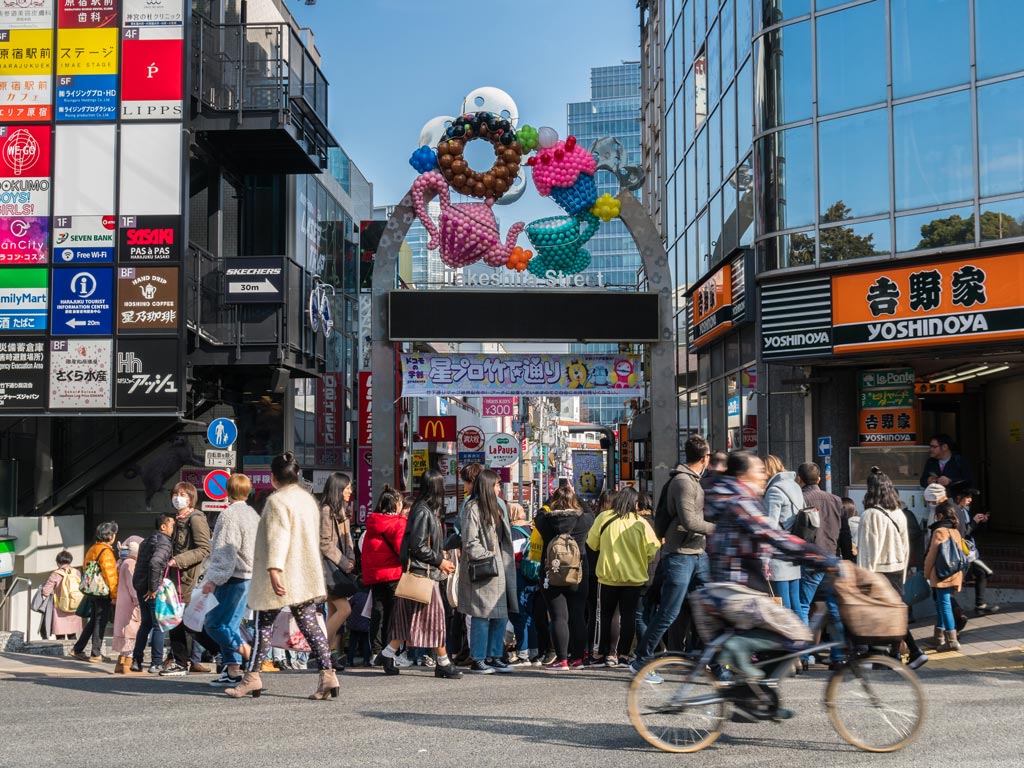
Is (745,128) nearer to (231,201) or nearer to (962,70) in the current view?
(962,70)

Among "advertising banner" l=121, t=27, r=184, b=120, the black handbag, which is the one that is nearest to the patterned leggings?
the black handbag

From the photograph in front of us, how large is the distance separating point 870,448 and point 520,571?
7511 millimetres

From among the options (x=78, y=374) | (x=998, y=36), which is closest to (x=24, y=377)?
(x=78, y=374)

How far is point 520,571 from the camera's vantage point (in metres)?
11.5

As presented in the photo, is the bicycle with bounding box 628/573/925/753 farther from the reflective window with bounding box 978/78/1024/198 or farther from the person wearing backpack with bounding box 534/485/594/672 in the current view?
the reflective window with bounding box 978/78/1024/198

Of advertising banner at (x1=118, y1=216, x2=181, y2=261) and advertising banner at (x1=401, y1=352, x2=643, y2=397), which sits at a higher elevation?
advertising banner at (x1=118, y1=216, x2=181, y2=261)

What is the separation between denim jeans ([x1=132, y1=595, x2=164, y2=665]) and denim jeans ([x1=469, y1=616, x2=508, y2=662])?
295cm

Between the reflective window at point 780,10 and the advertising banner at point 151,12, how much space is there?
9.84 metres

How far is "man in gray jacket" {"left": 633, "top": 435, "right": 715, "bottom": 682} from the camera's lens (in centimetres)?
881

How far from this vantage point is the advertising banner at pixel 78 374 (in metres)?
18.2

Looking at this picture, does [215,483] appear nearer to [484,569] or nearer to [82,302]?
[82,302]

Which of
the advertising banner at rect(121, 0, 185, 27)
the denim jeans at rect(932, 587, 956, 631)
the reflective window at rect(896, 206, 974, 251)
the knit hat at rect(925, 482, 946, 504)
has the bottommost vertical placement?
the denim jeans at rect(932, 587, 956, 631)

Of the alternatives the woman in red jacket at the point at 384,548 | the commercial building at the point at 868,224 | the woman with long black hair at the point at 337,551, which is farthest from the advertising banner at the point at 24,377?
the commercial building at the point at 868,224

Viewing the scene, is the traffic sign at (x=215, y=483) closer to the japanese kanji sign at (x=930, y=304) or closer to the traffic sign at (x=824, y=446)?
the traffic sign at (x=824, y=446)
